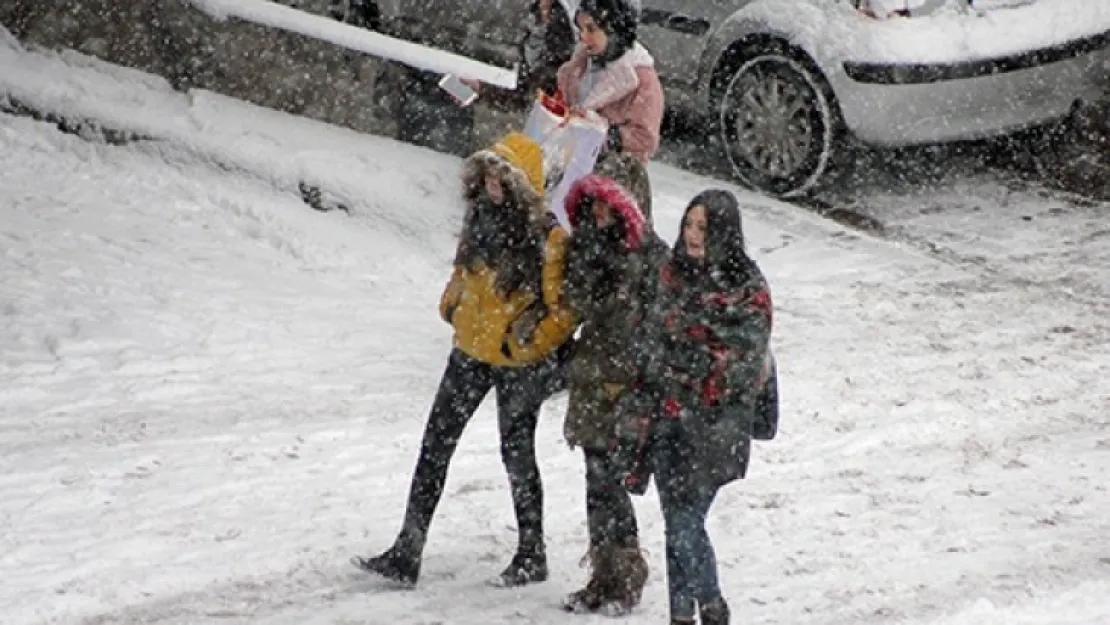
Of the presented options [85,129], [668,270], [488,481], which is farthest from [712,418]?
[85,129]

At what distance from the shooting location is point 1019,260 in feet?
34.1

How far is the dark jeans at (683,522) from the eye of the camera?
6.31 m

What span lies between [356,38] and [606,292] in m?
4.97

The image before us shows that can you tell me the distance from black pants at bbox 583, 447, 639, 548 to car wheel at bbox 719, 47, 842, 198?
4.52 meters

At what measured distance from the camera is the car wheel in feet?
35.7

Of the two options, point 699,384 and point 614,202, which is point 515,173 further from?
point 699,384

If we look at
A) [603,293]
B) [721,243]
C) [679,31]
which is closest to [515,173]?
[603,293]

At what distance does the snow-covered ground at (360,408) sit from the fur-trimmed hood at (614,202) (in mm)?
1262

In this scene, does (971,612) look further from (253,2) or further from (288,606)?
(253,2)

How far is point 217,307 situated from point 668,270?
3702 millimetres

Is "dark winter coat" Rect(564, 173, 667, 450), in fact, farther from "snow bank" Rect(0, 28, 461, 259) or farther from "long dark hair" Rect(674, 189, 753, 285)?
"snow bank" Rect(0, 28, 461, 259)

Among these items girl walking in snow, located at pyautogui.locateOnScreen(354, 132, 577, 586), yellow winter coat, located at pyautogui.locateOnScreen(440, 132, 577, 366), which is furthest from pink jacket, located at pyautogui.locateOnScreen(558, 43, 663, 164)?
yellow winter coat, located at pyautogui.locateOnScreen(440, 132, 577, 366)

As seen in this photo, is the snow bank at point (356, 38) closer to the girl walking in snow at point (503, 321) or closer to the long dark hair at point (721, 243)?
the girl walking in snow at point (503, 321)

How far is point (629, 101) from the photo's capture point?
8242 millimetres
